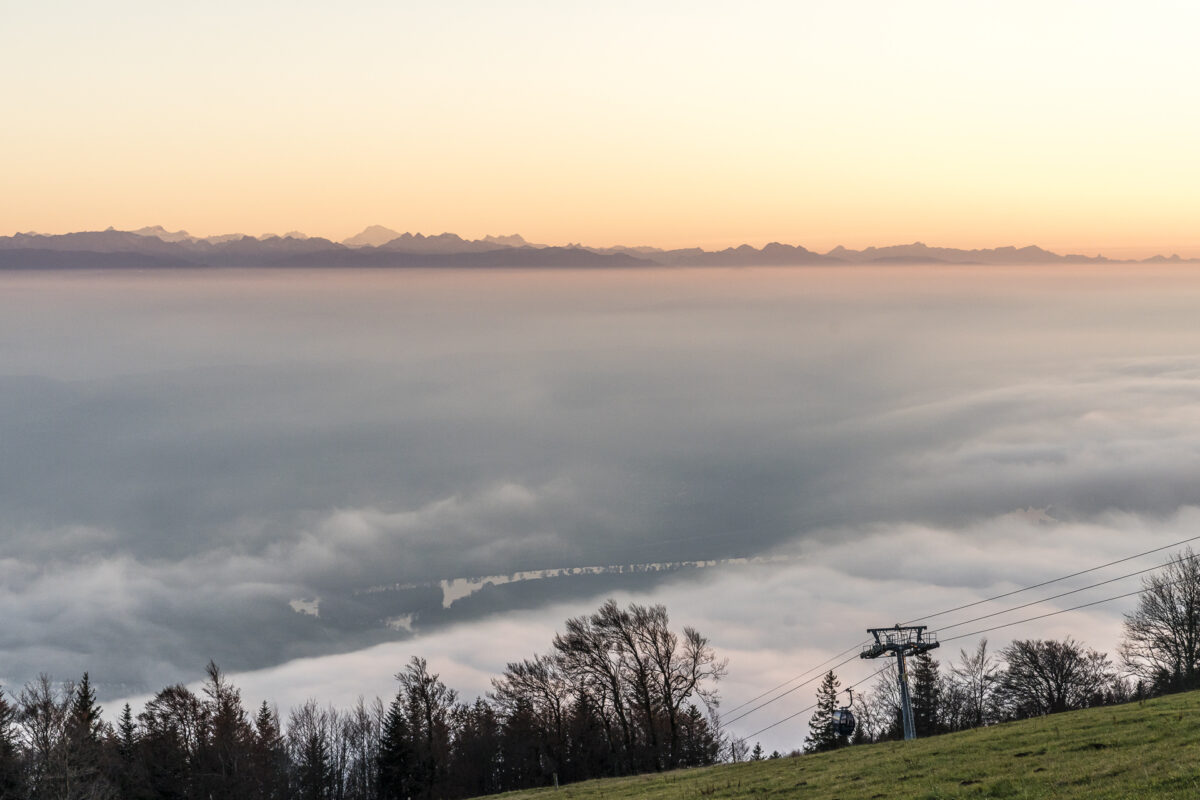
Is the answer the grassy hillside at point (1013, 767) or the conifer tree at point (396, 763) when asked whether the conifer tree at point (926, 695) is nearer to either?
the conifer tree at point (396, 763)

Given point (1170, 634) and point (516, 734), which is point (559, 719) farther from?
point (1170, 634)

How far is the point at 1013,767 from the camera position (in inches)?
1162

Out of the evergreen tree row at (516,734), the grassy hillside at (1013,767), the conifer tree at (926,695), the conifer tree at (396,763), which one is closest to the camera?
the grassy hillside at (1013,767)

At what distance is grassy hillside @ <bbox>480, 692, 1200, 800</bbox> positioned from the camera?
2531cm

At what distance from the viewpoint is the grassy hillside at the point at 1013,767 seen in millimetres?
25312

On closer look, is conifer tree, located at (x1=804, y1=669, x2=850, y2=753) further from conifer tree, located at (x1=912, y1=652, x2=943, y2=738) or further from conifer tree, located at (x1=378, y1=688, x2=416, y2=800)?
conifer tree, located at (x1=378, y1=688, x2=416, y2=800)

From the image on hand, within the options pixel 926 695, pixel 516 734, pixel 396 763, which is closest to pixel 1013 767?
pixel 516 734

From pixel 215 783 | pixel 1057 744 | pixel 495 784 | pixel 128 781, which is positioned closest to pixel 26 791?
pixel 128 781

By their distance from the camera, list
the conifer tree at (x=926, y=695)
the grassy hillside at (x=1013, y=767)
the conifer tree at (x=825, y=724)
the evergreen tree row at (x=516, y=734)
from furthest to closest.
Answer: the conifer tree at (x=926, y=695), the conifer tree at (x=825, y=724), the evergreen tree row at (x=516, y=734), the grassy hillside at (x=1013, y=767)

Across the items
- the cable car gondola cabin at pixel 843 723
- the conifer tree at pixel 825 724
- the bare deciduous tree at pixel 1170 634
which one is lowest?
the conifer tree at pixel 825 724

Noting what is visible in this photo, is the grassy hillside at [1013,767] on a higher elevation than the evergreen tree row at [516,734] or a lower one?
higher

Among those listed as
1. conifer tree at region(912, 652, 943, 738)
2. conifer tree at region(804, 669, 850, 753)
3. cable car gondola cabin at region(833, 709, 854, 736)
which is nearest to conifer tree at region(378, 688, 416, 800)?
conifer tree at region(804, 669, 850, 753)

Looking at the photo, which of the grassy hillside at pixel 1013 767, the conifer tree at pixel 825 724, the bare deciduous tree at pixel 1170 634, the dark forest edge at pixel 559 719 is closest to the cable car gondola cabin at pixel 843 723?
the conifer tree at pixel 825 724

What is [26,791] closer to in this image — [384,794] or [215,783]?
[215,783]
